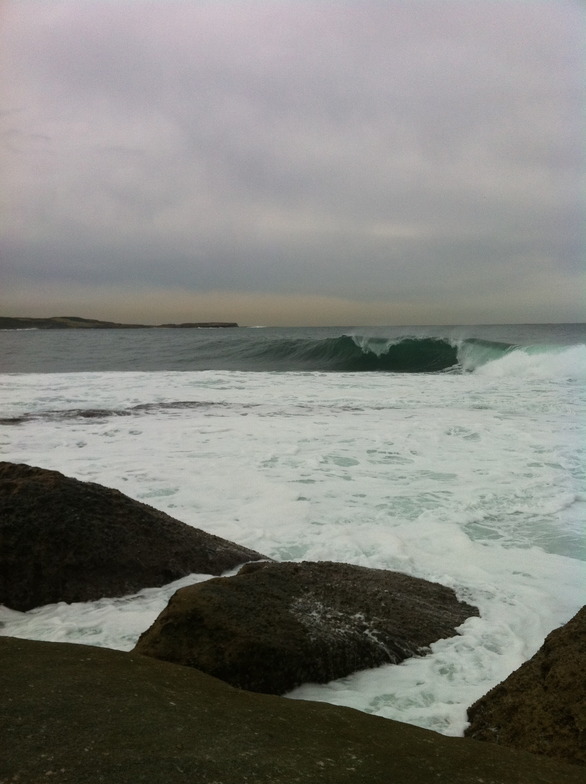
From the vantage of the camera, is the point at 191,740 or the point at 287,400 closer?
the point at 191,740

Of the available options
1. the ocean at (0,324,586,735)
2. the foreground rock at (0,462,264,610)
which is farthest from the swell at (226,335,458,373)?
the foreground rock at (0,462,264,610)

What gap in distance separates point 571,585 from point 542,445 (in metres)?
4.79

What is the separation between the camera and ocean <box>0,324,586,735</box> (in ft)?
10.8

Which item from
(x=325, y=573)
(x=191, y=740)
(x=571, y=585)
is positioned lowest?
(x=571, y=585)

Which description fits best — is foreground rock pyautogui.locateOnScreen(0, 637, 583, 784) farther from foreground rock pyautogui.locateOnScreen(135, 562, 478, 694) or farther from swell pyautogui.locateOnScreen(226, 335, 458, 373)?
swell pyautogui.locateOnScreen(226, 335, 458, 373)

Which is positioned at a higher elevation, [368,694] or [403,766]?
[403,766]

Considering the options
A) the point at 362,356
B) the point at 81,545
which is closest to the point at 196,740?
the point at 81,545

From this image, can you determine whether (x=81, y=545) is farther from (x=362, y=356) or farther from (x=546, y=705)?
(x=362, y=356)

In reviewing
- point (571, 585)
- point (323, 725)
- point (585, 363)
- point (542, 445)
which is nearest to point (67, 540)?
point (323, 725)

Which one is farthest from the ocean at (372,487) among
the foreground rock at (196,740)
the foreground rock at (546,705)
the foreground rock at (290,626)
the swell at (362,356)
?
the swell at (362,356)

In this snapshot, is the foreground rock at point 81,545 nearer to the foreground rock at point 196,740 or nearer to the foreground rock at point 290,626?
the foreground rock at point 290,626

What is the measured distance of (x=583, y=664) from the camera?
2279 mm

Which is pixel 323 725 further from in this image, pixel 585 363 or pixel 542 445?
pixel 585 363

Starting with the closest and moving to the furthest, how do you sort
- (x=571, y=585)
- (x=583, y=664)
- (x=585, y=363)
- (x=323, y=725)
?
(x=323, y=725) → (x=583, y=664) → (x=571, y=585) → (x=585, y=363)
